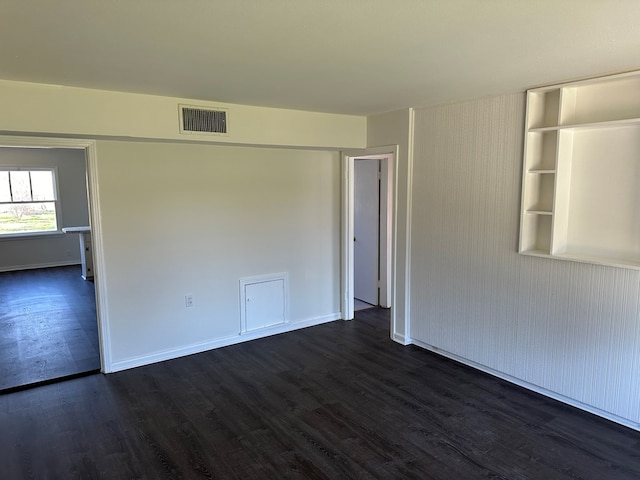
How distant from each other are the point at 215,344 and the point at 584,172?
3.57 meters

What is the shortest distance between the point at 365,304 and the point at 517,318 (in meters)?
2.74

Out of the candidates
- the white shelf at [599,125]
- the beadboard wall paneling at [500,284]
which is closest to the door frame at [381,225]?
the beadboard wall paneling at [500,284]

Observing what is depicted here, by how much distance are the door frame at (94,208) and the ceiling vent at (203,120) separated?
780mm

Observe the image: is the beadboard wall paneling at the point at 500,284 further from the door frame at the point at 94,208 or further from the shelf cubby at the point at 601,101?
the door frame at the point at 94,208

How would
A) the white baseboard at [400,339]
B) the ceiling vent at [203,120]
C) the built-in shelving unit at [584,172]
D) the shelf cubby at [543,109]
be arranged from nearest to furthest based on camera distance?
the built-in shelving unit at [584,172] < the shelf cubby at [543,109] < the ceiling vent at [203,120] < the white baseboard at [400,339]

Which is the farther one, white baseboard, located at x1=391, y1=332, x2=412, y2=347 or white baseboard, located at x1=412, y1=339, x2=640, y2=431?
white baseboard, located at x1=391, y1=332, x2=412, y2=347

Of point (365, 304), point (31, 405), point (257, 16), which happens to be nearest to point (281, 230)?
point (365, 304)

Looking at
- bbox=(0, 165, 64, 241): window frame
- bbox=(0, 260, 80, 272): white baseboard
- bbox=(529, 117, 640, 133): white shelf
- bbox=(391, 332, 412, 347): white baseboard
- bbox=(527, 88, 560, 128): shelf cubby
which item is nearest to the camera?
bbox=(529, 117, 640, 133): white shelf

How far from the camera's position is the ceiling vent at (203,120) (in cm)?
355

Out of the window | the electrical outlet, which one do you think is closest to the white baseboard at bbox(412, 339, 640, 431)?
the electrical outlet

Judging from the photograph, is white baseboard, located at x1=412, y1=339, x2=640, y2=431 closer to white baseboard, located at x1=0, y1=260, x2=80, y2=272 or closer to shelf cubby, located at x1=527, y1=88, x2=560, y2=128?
shelf cubby, located at x1=527, y1=88, x2=560, y2=128

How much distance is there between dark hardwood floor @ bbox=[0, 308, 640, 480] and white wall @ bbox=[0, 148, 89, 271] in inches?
234

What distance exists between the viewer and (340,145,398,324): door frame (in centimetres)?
451

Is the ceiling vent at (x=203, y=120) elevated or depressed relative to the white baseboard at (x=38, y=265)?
elevated
